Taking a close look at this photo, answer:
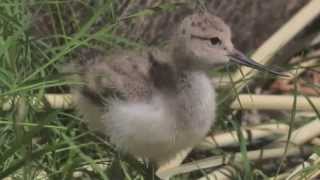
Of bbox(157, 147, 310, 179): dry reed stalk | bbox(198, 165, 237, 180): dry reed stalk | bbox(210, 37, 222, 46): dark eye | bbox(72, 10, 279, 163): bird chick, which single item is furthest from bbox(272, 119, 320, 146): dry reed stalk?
bbox(210, 37, 222, 46): dark eye

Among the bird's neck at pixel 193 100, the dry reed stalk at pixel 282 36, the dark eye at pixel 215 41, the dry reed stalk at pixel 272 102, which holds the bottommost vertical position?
the dry reed stalk at pixel 272 102

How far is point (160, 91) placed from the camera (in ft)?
7.39

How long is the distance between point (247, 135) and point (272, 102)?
0.46ft

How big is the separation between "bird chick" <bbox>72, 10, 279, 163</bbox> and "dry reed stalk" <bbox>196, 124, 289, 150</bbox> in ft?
1.59

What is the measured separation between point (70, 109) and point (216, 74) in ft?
1.84

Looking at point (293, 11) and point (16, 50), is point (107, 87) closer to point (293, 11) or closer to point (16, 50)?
point (16, 50)

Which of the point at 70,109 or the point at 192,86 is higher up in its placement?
the point at 192,86

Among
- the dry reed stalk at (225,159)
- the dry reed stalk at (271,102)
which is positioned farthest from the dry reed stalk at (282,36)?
the dry reed stalk at (225,159)

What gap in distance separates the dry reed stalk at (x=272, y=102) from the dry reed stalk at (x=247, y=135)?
8 centimetres

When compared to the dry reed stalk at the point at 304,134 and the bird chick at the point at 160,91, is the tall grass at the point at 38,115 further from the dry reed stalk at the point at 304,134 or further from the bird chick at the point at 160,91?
the dry reed stalk at the point at 304,134

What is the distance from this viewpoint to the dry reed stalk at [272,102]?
2.87 m

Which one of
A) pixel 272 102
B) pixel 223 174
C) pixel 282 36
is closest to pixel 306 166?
pixel 223 174

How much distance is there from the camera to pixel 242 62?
2.38m

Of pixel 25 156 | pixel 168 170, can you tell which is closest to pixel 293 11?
pixel 168 170
